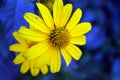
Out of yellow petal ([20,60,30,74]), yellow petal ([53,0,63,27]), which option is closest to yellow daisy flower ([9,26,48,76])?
yellow petal ([20,60,30,74])

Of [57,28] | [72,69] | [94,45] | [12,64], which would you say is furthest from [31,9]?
[94,45]

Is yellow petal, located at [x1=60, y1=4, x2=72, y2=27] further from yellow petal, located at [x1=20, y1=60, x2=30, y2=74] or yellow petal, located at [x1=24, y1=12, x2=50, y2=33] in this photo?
yellow petal, located at [x1=20, y1=60, x2=30, y2=74]

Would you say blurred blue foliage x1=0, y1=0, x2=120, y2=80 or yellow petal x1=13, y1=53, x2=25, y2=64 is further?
blurred blue foliage x1=0, y1=0, x2=120, y2=80

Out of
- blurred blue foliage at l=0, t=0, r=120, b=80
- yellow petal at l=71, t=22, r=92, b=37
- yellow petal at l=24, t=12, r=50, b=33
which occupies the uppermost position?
yellow petal at l=24, t=12, r=50, b=33

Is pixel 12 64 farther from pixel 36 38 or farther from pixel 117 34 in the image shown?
pixel 117 34

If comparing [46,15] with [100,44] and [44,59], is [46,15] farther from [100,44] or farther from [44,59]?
[100,44]

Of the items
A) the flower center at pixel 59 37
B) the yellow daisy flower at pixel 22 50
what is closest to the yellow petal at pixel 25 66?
the yellow daisy flower at pixel 22 50

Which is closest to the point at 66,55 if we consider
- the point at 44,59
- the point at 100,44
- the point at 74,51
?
the point at 74,51
